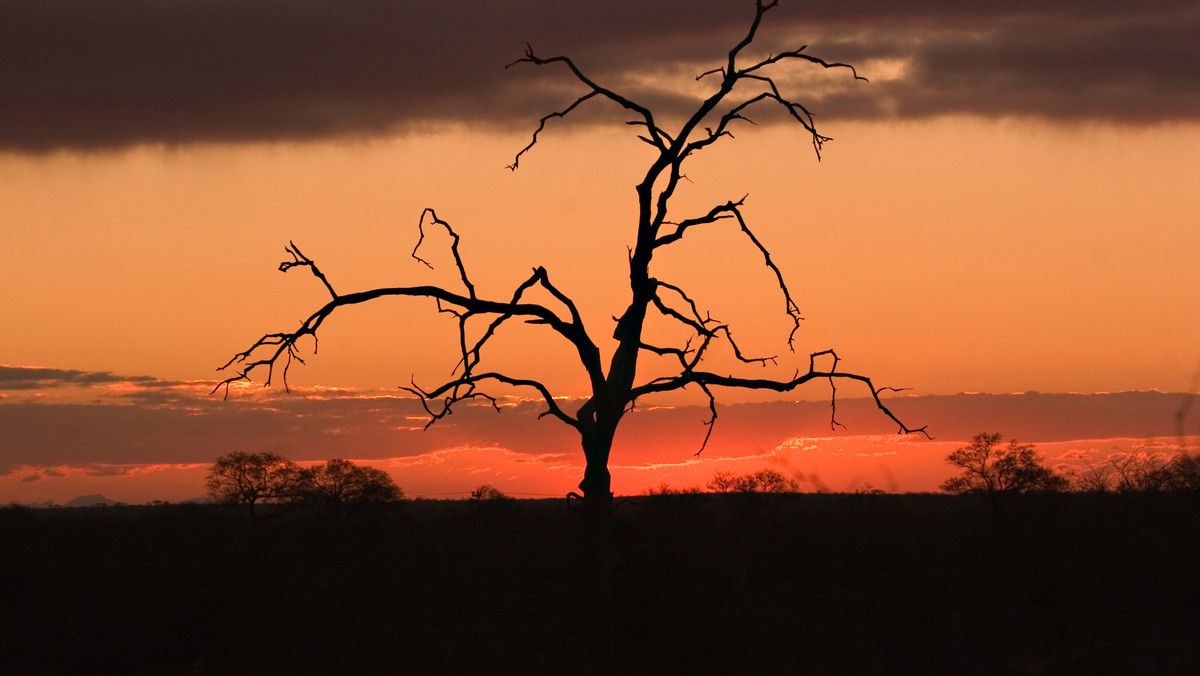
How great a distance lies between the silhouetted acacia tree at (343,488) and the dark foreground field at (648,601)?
2301 cm

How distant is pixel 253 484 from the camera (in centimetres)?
6331

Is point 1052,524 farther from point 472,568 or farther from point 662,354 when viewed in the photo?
point 662,354

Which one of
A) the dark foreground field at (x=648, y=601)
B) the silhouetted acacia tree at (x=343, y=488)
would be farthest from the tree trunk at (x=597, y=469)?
the silhouetted acacia tree at (x=343, y=488)

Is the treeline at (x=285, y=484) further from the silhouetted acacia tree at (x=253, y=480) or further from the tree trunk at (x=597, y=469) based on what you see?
the tree trunk at (x=597, y=469)

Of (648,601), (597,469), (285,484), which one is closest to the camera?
(597,469)

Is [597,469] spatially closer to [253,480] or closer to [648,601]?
[648,601]

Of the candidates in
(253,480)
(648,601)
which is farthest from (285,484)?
(648,601)

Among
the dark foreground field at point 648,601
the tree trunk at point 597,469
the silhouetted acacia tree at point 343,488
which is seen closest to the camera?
the tree trunk at point 597,469

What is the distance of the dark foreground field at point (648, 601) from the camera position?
17594 millimetres

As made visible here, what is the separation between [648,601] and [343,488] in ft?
156

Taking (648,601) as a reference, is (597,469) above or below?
above

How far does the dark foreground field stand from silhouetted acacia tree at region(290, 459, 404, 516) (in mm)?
23012

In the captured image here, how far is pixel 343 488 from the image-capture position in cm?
6456

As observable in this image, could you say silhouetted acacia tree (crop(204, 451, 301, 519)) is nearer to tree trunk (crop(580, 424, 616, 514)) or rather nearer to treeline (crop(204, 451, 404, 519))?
treeline (crop(204, 451, 404, 519))
